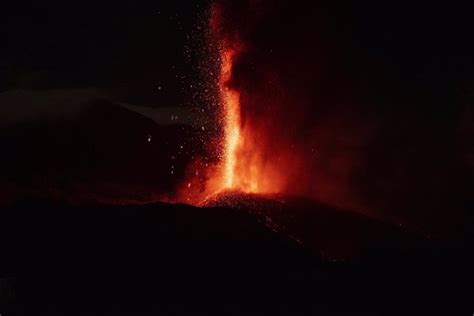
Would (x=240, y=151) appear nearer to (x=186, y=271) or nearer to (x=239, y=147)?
(x=239, y=147)

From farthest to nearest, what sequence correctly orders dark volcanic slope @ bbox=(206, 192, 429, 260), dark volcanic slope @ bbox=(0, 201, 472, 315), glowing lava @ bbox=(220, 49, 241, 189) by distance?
glowing lava @ bbox=(220, 49, 241, 189), dark volcanic slope @ bbox=(206, 192, 429, 260), dark volcanic slope @ bbox=(0, 201, 472, 315)

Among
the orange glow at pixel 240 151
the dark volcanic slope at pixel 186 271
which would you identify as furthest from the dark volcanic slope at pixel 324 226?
the orange glow at pixel 240 151

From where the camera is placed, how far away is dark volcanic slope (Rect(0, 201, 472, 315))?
936cm

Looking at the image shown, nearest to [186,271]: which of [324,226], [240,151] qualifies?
[324,226]

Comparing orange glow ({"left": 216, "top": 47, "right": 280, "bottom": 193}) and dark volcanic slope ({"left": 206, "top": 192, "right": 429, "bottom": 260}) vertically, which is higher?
orange glow ({"left": 216, "top": 47, "right": 280, "bottom": 193})

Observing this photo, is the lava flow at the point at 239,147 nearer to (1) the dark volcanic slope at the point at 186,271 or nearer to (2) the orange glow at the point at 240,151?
(2) the orange glow at the point at 240,151

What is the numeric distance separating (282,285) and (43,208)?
5.31 m

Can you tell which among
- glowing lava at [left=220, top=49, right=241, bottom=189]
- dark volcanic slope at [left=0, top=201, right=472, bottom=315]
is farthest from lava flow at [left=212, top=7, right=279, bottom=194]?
dark volcanic slope at [left=0, top=201, right=472, bottom=315]

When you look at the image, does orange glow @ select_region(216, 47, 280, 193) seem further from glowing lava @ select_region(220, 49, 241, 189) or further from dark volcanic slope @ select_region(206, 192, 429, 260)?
dark volcanic slope @ select_region(206, 192, 429, 260)

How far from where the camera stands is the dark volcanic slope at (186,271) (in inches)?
368

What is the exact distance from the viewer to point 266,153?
2019cm

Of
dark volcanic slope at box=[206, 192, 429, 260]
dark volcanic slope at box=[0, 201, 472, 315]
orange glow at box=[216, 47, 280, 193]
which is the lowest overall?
dark volcanic slope at box=[0, 201, 472, 315]

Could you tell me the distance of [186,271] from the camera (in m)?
10.1

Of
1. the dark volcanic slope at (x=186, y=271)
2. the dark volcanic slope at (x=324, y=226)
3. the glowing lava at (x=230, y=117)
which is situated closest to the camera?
the dark volcanic slope at (x=186, y=271)
